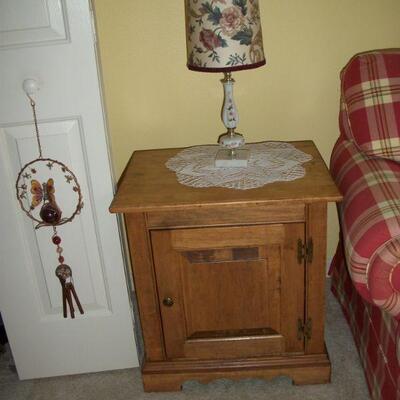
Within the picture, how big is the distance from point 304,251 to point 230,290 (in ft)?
0.78

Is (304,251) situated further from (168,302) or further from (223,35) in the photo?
(223,35)

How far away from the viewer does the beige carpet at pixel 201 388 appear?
56.6 inches

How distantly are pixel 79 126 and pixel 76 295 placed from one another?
529 mm

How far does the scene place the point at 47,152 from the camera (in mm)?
1295

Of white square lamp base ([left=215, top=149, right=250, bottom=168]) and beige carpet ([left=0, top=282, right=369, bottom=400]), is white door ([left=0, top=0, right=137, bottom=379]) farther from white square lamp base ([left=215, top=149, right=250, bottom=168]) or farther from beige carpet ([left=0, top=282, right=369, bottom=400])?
white square lamp base ([left=215, top=149, right=250, bottom=168])

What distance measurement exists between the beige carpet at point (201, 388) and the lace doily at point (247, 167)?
67 cm

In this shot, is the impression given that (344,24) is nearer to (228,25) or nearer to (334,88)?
(334,88)

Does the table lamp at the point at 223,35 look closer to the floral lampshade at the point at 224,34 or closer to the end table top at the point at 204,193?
the floral lampshade at the point at 224,34

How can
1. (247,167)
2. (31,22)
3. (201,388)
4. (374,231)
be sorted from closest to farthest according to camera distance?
(374,231), (31,22), (247,167), (201,388)

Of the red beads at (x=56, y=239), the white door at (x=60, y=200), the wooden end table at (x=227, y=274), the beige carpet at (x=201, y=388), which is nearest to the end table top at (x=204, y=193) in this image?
the wooden end table at (x=227, y=274)

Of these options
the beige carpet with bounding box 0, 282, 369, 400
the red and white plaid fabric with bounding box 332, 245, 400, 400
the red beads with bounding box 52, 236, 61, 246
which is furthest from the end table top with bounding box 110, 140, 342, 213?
the beige carpet with bounding box 0, 282, 369, 400

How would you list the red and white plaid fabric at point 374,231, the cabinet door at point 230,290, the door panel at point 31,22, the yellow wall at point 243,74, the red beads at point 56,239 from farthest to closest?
the yellow wall at point 243,74 → the red beads at point 56,239 → the cabinet door at point 230,290 → the door panel at point 31,22 → the red and white plaid fabric at point 374,231

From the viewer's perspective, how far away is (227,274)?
4.30 ft

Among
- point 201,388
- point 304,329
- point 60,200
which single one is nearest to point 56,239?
point 60,200
